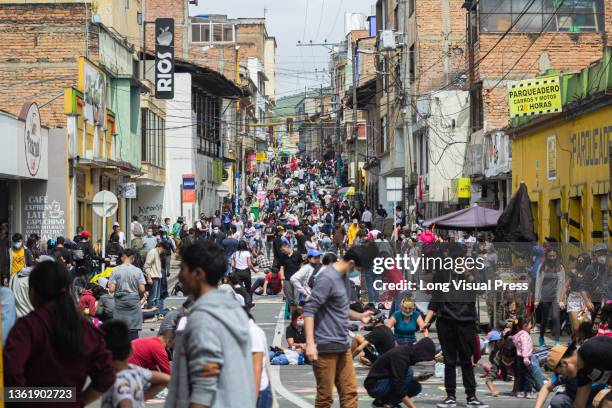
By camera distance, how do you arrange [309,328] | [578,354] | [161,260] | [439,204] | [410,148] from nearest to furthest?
[578,354] < [309,328] < [161,260] < [439,204] < [410,148]

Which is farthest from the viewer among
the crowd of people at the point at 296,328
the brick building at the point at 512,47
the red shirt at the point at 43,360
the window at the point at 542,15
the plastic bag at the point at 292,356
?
the brick building at the point at 512,47

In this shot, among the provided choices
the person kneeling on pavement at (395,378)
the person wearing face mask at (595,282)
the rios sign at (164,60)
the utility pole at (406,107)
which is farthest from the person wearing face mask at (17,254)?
the utility pole at (406,107)

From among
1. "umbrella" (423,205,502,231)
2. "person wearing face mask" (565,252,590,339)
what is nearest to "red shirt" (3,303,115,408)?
"person wearing face mask" (565,252,590,339)

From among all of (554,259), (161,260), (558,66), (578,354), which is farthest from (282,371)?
(558,66)

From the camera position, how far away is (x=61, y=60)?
3781 cm

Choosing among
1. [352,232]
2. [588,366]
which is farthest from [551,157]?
[588,366]

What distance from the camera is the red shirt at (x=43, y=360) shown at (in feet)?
20.2

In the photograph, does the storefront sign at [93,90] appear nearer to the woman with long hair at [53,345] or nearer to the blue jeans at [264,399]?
the blue jeans at [264,399]

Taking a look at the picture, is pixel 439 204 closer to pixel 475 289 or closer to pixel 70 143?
pixel 70 143

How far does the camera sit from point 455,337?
1345 centimetres

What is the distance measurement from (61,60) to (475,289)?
2441cm

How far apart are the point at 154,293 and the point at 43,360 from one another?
18454 mm

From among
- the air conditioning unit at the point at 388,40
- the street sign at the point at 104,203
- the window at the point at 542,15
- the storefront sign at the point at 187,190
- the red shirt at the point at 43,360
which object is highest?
the air conditioning unit at the point at 388,40

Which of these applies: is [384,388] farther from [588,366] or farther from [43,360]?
[43,360]
